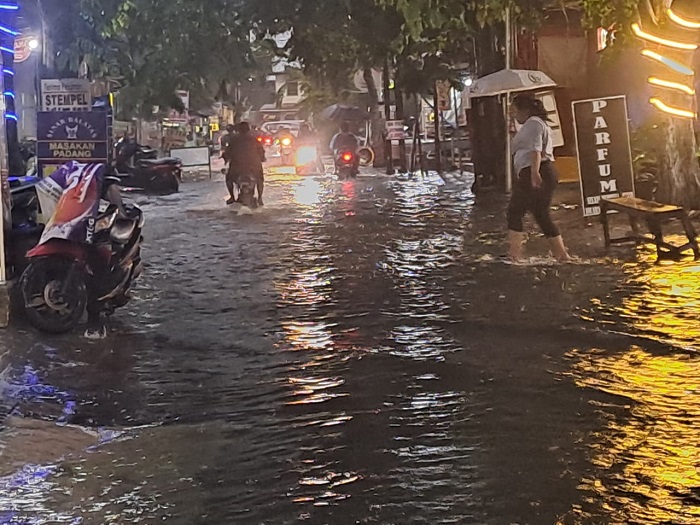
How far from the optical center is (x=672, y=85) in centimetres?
1548

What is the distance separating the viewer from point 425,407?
6656mm

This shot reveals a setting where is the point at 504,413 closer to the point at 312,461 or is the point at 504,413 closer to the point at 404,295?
the point at 312,461

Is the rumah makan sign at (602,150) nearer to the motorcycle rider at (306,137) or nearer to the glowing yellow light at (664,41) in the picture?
the glowing yellow light at (664,41)

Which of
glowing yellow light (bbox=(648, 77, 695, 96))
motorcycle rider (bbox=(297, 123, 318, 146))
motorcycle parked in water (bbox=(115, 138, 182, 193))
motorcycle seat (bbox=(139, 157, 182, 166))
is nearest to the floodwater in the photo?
glowing yellow light (bbox=(648, 77, 695, 96))

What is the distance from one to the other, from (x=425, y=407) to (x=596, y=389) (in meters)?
1.17

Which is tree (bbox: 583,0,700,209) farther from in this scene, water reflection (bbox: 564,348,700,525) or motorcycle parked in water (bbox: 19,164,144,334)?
motorcycle parked in water (bbox: 19,164,144,334)

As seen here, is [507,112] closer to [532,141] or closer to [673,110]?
[673,110]

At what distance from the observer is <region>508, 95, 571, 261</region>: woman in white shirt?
12125mm

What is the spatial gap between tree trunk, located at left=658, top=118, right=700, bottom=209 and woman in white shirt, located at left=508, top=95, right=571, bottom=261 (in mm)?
4352

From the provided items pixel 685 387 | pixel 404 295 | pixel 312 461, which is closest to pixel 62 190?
pixel 404 295

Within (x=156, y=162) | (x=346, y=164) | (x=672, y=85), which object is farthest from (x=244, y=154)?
(x=346, y=164)

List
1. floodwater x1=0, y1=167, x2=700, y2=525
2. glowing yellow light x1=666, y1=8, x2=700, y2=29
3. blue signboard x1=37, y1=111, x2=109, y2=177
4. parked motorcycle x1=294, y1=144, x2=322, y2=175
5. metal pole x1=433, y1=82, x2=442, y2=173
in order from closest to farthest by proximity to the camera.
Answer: floodwater x1=0, y1=167, x2=700, y2=525, blue signboard x1=37, y1=111, x2=109, y2=177, glowing yellow light x1=666, y1=8, x2=700, y2=29, metal pole x1=433, y1=82, x2=442, y2=173, parked motorcycle x1=294, y1=144, x2=322, y2=175

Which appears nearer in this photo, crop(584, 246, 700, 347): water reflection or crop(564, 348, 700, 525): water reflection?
crop(564, 348, 700, 525): water reflection

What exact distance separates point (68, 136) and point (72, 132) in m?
0.07
